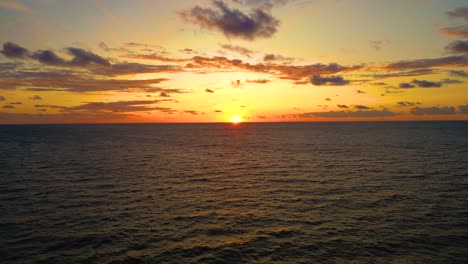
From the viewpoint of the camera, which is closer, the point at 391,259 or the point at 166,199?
the point at 391,259

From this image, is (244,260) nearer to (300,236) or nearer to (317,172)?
(300,236)

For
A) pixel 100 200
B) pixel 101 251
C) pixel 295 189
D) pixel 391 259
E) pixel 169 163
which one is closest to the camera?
pixel 391 259

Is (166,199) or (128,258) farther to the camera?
(166,199)

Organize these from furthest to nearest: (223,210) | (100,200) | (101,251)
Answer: (100,200) < (223,210) < (101,251)

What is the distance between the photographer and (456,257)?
923 inches

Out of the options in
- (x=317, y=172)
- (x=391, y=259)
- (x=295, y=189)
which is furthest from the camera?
(x=317, y=172)

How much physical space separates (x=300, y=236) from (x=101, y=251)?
57.2ft

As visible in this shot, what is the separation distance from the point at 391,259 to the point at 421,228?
873cm

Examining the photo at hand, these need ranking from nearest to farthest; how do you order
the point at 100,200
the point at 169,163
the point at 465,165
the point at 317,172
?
the point at 100,200, the point at 317,172, the point at 465,165, the point at 169,163

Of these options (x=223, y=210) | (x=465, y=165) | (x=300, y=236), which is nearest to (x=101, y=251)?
(x=223, y=210)

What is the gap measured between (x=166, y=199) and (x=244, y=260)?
65.8 ft

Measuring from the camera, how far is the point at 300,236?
2794cm

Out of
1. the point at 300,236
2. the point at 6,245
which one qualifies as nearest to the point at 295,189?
the point at 300,236

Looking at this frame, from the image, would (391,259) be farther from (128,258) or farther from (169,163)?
(169,163)
